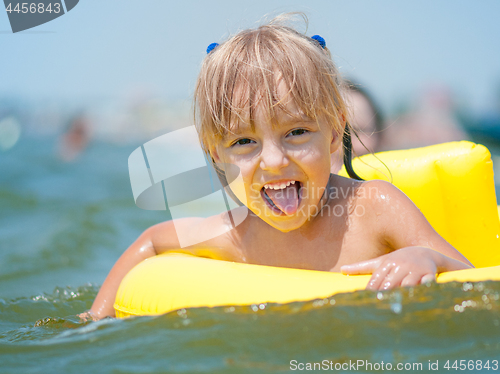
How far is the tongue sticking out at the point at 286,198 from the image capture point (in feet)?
7.38

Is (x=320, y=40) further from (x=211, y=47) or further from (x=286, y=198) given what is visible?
(x=286, y=198)

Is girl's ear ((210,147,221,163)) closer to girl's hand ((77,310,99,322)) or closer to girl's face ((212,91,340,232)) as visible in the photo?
girl's face ((212,91,340,232))

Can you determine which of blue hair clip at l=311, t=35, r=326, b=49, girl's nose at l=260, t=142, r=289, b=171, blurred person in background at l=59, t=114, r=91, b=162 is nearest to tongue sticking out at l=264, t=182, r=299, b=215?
girl's nose at l=260, t=142, r=289, b=171

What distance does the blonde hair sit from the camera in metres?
2.23

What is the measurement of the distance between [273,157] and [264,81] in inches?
13.0

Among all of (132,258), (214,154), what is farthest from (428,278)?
(132,258)

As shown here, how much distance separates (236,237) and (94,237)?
305 centimetres

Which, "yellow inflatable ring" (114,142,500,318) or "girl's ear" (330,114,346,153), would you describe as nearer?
"yellow inflatable ring" (114,142,500,318)

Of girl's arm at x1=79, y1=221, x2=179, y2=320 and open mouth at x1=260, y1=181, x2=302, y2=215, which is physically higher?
open mouth at x1=260, y1=181, x2=302, y2=215

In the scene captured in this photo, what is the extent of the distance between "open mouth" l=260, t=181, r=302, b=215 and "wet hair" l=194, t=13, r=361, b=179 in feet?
0.96

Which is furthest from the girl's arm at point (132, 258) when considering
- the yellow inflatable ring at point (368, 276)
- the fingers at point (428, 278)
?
the fingers at point (428, 278)

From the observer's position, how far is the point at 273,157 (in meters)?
2.16

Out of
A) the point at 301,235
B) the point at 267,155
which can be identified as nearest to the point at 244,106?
the point at 267,155

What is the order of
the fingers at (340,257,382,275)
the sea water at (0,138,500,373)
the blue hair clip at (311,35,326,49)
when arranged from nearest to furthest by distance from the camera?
the sea water at (0,138,500,373) → the fingers at (340,257,382,275) → the blue hair clip at (311,35,326,49)
